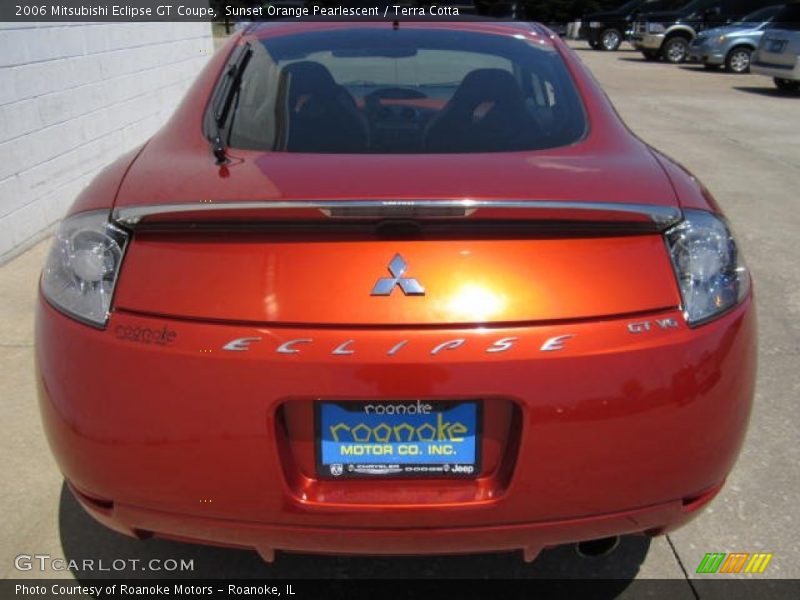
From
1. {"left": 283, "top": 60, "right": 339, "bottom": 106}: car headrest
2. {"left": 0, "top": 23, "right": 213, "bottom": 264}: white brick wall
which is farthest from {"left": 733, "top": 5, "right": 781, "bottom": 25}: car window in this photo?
{"left": 283, "top": 60, "right": 339, "bottom": 106}: car headrest

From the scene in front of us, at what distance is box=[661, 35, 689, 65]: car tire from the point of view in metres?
22.5

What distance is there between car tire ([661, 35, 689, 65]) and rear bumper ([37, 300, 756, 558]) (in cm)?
2270

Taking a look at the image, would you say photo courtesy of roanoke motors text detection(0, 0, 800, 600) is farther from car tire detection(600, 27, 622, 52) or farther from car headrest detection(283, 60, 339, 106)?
car tire detection(600, 27, 622, 52)

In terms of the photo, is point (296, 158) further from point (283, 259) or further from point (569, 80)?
point (569, 80)

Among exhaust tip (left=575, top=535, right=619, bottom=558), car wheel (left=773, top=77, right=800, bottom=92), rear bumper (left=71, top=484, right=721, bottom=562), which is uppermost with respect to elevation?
rear bumper (left=71, top=484, right=721, bottom=562)

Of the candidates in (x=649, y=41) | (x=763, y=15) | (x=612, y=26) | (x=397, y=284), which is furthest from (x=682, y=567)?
(x=612, y=26)

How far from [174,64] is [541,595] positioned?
737 centimetres

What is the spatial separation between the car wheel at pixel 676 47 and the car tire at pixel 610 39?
3993 mm

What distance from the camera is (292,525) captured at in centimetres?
183

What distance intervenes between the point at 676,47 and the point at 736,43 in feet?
12.0

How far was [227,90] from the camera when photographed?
2.71 metres

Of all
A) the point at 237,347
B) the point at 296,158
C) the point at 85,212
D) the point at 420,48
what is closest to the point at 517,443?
the point at 237,347

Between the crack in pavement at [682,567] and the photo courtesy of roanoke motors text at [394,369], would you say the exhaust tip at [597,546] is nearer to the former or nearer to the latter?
the photo courtesy of roanoke motors text at [394,369]

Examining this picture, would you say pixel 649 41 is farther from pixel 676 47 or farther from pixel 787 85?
pixel 787 85
